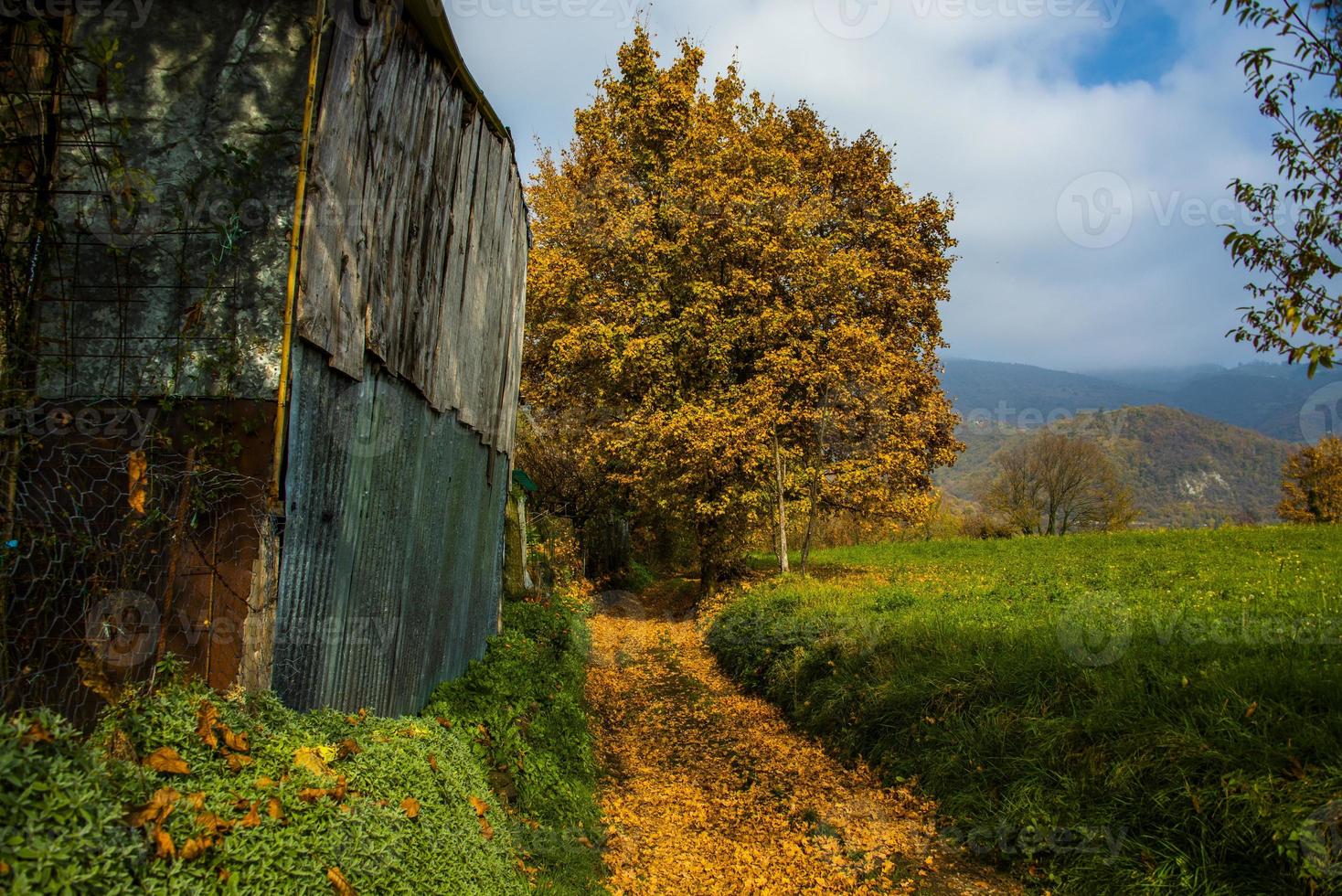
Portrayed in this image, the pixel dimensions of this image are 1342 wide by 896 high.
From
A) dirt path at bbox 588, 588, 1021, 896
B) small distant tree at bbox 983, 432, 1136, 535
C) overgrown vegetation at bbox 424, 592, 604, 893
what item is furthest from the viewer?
small distant tree at bbox 983, 432, 1136, 535

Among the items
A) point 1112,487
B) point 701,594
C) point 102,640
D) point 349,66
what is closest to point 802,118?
point 701,594

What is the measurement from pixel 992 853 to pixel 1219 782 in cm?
171

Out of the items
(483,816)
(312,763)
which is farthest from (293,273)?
(483,816)

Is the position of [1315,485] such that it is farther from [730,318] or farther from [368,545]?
[368,545]

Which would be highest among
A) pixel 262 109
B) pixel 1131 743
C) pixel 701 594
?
pixel 262 109

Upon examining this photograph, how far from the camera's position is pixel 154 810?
202cm

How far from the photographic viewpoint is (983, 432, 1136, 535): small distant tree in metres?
47.0

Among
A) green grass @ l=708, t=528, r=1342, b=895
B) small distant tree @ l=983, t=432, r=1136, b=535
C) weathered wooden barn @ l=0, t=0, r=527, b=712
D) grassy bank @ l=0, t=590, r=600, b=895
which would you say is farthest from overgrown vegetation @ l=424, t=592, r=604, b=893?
small distant tree @ l=983, t=432, r=1136, b=535

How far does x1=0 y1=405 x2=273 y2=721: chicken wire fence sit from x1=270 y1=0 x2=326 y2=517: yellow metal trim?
10cm

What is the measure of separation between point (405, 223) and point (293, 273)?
158 centimetres

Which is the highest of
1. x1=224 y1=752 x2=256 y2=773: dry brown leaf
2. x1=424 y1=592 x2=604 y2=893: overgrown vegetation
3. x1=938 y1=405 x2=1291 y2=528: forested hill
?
x1=938 y1=405 x2=1291 y2=528: forested hill

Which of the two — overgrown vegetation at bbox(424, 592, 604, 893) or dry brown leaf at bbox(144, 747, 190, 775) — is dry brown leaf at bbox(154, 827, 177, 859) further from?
overgrown vegetation at bbox(424, 592, 604, 893)

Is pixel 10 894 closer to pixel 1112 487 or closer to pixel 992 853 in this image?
pixel 992 853

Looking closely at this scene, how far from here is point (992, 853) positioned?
520 centimetres
